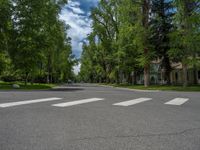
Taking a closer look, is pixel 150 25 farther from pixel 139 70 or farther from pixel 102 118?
pixel 102 118

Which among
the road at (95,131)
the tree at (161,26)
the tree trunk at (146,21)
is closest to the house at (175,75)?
the tree at (161,26)

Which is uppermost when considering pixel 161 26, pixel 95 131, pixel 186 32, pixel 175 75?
pixel 161 26

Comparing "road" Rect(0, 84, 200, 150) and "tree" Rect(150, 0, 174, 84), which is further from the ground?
"tree" Rect(150, 0, 174, 84)

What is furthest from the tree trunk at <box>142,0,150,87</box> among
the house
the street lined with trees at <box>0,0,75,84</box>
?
the street lined with trees at <box>0,0,75,84</box>

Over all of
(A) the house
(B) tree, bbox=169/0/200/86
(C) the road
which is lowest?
(C) the road

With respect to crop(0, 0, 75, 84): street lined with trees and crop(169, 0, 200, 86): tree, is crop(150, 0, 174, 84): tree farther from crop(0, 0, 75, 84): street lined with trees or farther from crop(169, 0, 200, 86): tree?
crop(0, 0, 75, 84): street lined with trees

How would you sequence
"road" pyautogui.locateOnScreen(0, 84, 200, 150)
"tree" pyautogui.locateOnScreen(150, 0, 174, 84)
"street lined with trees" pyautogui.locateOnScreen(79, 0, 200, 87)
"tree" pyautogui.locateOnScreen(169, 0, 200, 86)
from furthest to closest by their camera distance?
"tree" pyautogui.locateOnScreen(150, 0, 174, 84) < "street lined with trees" pyautogui.locateOnScreen(79, 0, 200, 87) < "tree" pyautogui.locateOnScreen(169, 0, 200, 86) < "road" pyautogui.locateOnScreen(0, 84, 200, 150)

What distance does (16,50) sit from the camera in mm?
31016

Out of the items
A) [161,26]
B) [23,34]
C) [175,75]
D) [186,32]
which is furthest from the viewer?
[175,75]

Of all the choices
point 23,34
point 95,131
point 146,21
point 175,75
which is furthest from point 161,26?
point 95,131

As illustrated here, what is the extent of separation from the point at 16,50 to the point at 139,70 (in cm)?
2510

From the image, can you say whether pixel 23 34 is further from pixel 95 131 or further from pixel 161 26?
pixel 95 131

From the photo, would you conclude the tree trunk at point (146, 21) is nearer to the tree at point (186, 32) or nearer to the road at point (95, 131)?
the tree at point (186, 32)

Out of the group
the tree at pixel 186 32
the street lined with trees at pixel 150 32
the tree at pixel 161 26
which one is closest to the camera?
the tree at pixel 186 32
